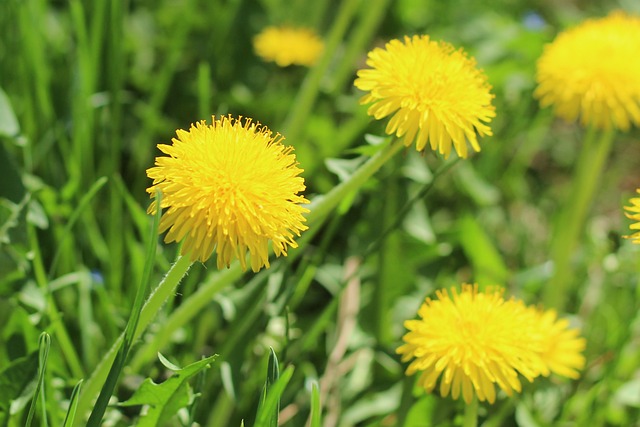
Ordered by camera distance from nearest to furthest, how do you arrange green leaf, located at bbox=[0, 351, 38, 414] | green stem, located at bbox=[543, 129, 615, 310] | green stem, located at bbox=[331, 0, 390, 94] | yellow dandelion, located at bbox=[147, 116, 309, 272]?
yellow dandelion, located at bbox=[147, 116, 309, 272]
green leaf, located at bbox=[0, 351, 38, 414]
green stem, located at bbox=[543, 129, 615, 310]
green stem, located at bbox=[331, 0, 390, 94]

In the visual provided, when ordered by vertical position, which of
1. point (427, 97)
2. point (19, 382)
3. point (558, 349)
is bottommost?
point (558, 349)

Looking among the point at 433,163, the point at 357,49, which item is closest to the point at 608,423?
the point at 433,163

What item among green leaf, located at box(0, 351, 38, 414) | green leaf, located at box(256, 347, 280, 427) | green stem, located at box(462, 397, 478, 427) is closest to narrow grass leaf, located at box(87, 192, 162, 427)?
green leaf, located at box(256, 347, 280, 427)

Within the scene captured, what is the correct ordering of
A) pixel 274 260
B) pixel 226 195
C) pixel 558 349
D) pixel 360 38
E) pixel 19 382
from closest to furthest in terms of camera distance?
pixel 226 195 < pixel 19 382 < pixel 558 349 < pixel 274 260 < pixel 360 38

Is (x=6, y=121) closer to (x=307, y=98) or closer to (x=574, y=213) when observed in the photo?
(x=307, y=98)

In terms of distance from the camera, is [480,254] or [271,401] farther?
[480,254]

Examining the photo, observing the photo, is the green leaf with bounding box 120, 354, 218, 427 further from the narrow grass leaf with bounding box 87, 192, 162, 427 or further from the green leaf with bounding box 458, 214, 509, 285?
the green leaf with bounding box 458, 214, 509, 285

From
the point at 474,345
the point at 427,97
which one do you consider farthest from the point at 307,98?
the point at 474,345

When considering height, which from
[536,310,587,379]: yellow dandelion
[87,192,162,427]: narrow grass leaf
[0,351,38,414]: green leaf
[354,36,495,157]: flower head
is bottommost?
[536,310,587,379]: yellow dandelion
